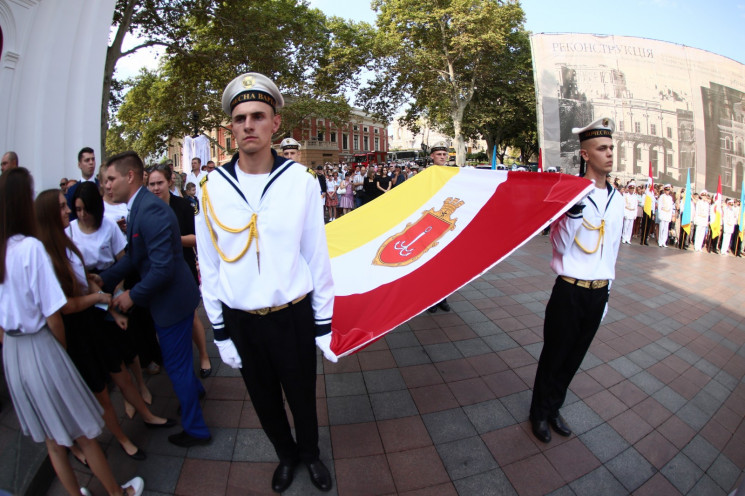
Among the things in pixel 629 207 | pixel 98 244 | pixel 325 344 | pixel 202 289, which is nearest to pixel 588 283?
pixel 325 344

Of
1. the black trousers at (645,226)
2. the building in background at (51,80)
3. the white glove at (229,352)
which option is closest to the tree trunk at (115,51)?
the building in background at (51,80)

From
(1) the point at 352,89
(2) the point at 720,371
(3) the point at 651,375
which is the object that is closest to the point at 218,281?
(3) the point at 651,375

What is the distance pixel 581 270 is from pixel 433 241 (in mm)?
1151

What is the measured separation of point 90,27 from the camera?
6.79m

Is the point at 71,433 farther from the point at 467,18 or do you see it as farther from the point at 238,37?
the point at 467,18

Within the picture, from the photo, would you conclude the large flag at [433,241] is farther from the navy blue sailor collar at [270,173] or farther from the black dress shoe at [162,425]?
the black dress shoe at [162,425]

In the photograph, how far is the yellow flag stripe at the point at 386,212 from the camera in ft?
12.7

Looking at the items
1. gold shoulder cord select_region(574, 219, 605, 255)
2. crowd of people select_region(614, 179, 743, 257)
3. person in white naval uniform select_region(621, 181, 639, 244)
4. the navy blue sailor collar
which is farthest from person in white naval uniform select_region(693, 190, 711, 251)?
the navy blue sailor collar

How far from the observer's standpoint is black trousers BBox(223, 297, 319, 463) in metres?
1.99

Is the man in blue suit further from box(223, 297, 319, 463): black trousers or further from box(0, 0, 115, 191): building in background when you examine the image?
box(0, 0, 115, 191): building in background

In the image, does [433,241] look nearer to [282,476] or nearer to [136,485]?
[282,476]

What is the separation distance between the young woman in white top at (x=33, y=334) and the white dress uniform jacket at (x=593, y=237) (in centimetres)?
317

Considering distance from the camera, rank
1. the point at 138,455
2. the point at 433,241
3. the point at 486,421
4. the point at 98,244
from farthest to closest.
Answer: the point at 433,241, the point at 486,421, the point at 98,244, the point at 138,455

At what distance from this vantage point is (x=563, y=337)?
2.77 metres
